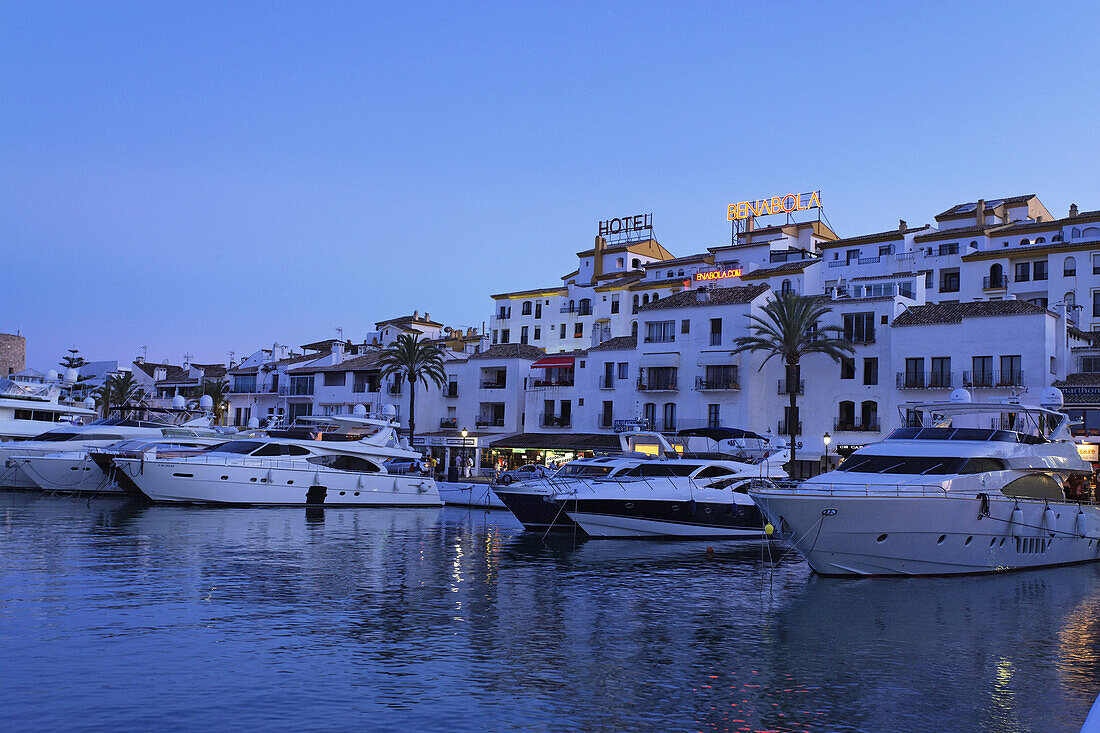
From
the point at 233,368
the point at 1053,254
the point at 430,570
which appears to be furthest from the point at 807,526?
the point at 233,368

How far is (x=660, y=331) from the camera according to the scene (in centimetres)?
6359

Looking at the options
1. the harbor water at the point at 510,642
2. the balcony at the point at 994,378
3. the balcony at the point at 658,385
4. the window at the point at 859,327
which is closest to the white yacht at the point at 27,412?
the harbor water at the point at 510,642

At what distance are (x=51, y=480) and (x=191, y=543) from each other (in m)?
20.4

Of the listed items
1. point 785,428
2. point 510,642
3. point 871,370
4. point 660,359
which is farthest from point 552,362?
point 510,642

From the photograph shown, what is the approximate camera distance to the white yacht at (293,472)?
38.6m

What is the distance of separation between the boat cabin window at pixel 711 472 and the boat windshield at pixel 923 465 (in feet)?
25.1

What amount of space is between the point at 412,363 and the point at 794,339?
2712 cm

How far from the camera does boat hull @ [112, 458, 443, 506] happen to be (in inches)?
1517

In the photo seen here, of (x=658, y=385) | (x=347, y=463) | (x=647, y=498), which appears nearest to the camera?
(x=647, y=498)

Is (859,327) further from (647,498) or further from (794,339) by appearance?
(647,498)

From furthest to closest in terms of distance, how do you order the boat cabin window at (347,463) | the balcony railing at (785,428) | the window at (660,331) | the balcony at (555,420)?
1. the balcony at (555,420)
2. the window at (660,331)
3. the balcony railing at (785,428)
4. the boat cabin window at (347,463)

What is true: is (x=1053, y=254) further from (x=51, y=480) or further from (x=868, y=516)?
(x=51, y=480)

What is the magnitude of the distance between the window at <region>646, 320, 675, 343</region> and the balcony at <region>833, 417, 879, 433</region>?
12.0 meters

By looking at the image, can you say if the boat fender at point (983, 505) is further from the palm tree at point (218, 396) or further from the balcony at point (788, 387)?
the palm tree at point (218, 396)
